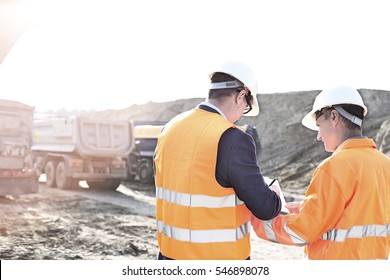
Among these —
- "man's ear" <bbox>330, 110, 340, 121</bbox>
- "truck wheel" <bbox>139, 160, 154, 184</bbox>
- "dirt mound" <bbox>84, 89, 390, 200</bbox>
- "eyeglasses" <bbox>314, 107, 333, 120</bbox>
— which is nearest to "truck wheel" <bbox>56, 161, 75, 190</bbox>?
"truck wheel" <bbox>139, 160, 154, 184</bbox>

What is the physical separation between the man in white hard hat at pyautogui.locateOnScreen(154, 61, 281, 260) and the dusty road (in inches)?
185

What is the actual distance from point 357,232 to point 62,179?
11047 mm

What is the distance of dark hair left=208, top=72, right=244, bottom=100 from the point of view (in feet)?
7.44

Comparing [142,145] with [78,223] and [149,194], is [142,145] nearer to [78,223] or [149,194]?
[149,194]

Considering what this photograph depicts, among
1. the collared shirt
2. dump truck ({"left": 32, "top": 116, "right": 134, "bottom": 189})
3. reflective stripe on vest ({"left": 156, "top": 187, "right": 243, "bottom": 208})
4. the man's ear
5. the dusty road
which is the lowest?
the dusty road

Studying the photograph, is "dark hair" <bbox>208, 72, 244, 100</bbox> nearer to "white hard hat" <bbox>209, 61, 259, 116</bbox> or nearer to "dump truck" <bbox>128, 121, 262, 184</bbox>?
"white hard hat" <bbox>209, 61, 259, 116</bbox>

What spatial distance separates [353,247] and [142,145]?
484 inches

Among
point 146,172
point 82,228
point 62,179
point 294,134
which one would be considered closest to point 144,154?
point 146,172

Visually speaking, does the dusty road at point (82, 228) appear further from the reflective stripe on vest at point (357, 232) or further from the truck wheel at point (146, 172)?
the reflective stripe on vest at point (357, 232)

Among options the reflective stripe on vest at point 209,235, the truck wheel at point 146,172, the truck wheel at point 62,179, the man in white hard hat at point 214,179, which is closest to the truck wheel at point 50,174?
the truck wheel at point 62,179

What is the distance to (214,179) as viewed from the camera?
2.10m

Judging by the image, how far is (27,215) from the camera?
937 cm

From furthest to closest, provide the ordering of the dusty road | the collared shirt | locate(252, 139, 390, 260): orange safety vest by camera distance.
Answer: the dusty road, locate(252, 139, 390, 260): orange safety vest, the collared shirt

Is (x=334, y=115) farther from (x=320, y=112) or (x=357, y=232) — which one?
(x=357, y=232)
